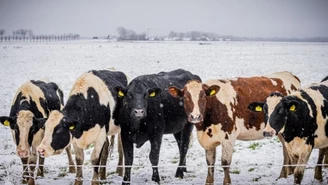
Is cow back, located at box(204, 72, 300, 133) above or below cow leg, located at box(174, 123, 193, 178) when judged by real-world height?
above

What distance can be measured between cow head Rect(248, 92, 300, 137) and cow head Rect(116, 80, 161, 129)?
7.44 feet

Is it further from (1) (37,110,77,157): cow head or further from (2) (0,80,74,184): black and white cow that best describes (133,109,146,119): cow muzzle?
(2) (0,80,74,184): black and white cow

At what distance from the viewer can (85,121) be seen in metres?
7.74

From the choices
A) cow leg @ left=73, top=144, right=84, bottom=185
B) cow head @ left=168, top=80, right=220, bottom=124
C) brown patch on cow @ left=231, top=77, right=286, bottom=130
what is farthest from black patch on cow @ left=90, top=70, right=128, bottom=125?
brown patch on cow @ left=231, top=77, right=286, bottom=130

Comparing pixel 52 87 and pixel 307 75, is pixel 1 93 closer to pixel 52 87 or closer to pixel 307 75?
pixel 52 87

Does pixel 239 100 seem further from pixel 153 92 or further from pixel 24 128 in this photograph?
pixel 24 128

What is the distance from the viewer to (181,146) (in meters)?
9.61

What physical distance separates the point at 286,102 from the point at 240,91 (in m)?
1.52

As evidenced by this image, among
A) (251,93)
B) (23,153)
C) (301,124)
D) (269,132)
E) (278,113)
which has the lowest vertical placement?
(23,153)

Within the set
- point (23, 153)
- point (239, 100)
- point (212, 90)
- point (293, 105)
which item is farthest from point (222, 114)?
point (23, 153)

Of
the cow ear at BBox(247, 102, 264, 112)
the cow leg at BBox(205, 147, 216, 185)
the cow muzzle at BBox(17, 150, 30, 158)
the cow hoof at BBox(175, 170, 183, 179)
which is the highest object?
the cow ear at BBox(247, 102, 264, 112)

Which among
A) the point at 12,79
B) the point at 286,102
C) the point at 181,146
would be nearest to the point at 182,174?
the point at 181,146

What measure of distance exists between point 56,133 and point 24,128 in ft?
3.25

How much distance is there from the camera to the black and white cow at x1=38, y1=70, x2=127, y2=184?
7.14 metres
